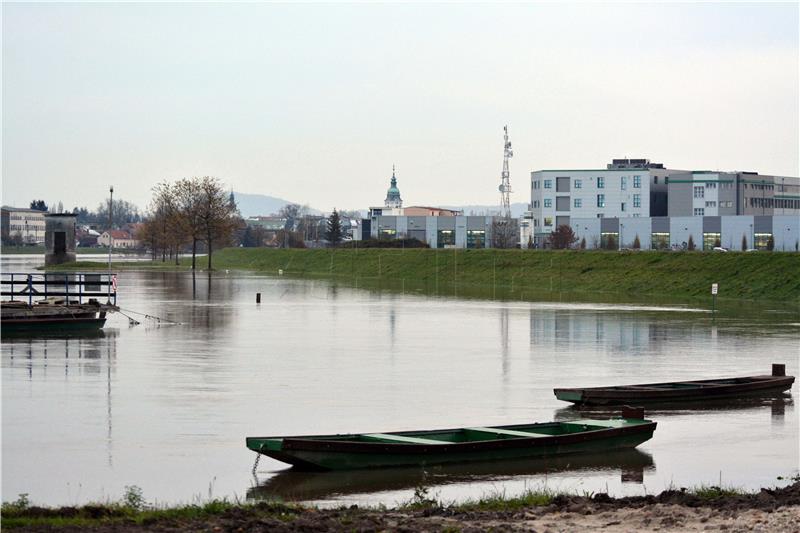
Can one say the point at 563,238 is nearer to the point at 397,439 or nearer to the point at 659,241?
the point at 659,241

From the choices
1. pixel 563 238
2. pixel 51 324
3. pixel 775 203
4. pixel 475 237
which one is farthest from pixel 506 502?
pixel 475 237

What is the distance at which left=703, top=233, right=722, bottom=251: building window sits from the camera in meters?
127

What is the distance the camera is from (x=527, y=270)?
3610 inches

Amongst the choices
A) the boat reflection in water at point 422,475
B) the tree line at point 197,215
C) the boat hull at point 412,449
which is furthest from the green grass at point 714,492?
the tree line at point 197,215

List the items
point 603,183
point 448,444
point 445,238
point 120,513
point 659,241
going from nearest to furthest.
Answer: point 120,513 < point 448,444 < point 659,241 < point 603,183 < point 445,238

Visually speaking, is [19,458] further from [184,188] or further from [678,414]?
[184,188]

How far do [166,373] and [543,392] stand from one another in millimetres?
9820

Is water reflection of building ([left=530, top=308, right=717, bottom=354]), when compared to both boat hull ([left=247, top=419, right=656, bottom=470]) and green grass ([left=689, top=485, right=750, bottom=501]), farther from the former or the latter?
green grass ([left=689, top=485, right=750, bottom=501])

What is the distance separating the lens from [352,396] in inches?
1023

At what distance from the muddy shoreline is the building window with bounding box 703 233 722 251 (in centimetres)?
11590

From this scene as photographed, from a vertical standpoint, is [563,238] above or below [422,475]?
above

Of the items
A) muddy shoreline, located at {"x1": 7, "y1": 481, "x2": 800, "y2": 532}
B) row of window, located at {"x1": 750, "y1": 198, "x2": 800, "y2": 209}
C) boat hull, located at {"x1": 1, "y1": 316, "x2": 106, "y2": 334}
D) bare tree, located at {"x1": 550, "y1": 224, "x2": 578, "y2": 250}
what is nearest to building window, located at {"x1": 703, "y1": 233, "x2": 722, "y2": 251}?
bare tree, located at {"x1": 550, "y1": 224, "x2": 578, "y2": 250}

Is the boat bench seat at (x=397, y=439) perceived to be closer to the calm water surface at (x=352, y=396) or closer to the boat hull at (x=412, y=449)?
the boat hull at (x=412, y=449)

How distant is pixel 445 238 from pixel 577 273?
9128 cm
